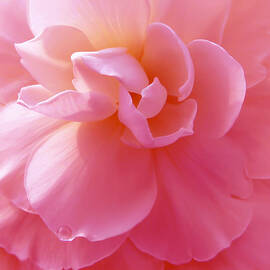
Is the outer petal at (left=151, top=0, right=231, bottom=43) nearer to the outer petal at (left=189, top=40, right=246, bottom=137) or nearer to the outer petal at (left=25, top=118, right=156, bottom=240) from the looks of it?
the outer petal at (left=189, top=40, right=246, bottom=137)

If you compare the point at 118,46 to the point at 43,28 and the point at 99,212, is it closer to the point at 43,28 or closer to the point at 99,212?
the point at 43,28

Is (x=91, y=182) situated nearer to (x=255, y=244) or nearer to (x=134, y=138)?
(x=134, y=138)

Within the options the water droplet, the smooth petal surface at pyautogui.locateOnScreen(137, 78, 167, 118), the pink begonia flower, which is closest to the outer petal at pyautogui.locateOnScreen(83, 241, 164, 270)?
the pink begonia flower

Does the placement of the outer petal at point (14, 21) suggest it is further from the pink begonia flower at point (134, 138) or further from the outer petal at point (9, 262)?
the outer petal at point (9, 262)

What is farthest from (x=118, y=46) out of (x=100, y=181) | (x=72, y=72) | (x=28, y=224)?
(x=28, y=224)

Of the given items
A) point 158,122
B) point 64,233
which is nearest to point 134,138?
point 158,122

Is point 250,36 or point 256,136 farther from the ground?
point 250,36
